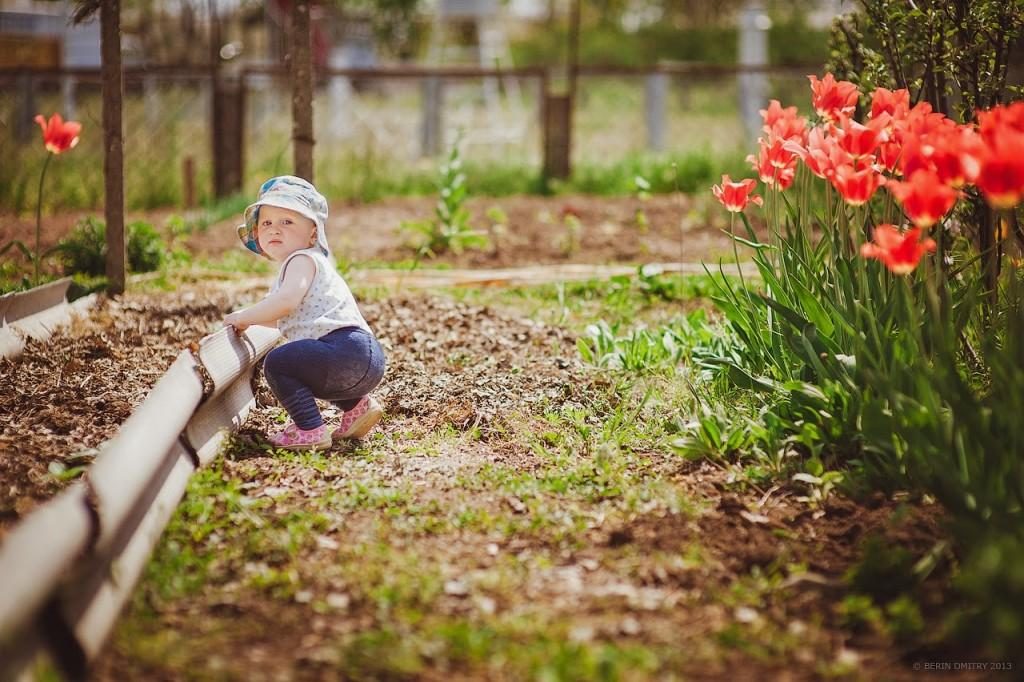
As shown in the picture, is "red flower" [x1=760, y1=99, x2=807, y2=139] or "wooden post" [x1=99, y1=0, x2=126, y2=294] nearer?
"red flower" [x1=760, y1=99, x2=807, y2=139]

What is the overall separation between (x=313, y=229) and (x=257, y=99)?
590 inches

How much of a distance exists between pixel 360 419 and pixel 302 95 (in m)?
2.63

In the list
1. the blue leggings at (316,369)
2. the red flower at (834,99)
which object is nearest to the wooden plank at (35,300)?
the blue leggings at (316,369)

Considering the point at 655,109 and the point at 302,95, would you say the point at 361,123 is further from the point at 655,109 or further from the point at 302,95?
the point at 302,95

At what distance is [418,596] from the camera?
8.91 feet

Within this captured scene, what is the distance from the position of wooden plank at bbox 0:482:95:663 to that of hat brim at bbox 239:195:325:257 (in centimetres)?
169

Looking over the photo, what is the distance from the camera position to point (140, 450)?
283 cm

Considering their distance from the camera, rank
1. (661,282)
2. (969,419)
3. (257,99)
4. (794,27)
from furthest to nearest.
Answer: (794,27) → (257,99) → (661,282) → (969,419)

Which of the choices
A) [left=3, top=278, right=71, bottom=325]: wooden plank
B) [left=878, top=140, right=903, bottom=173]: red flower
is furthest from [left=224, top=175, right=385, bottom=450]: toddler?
[left=878, top=140, right=903, bottom=173]: red flower

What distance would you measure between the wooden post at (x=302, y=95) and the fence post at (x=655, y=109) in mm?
9500

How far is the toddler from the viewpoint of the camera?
154 inches

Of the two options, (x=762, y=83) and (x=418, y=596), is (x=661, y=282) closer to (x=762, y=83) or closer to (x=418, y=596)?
(x=418, y=596)

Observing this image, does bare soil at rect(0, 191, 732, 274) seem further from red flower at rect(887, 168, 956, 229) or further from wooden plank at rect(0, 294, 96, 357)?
red flower at rect(887, 168, 956, 229)

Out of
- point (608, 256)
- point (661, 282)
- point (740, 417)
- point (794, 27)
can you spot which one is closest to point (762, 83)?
point (794, 27)
